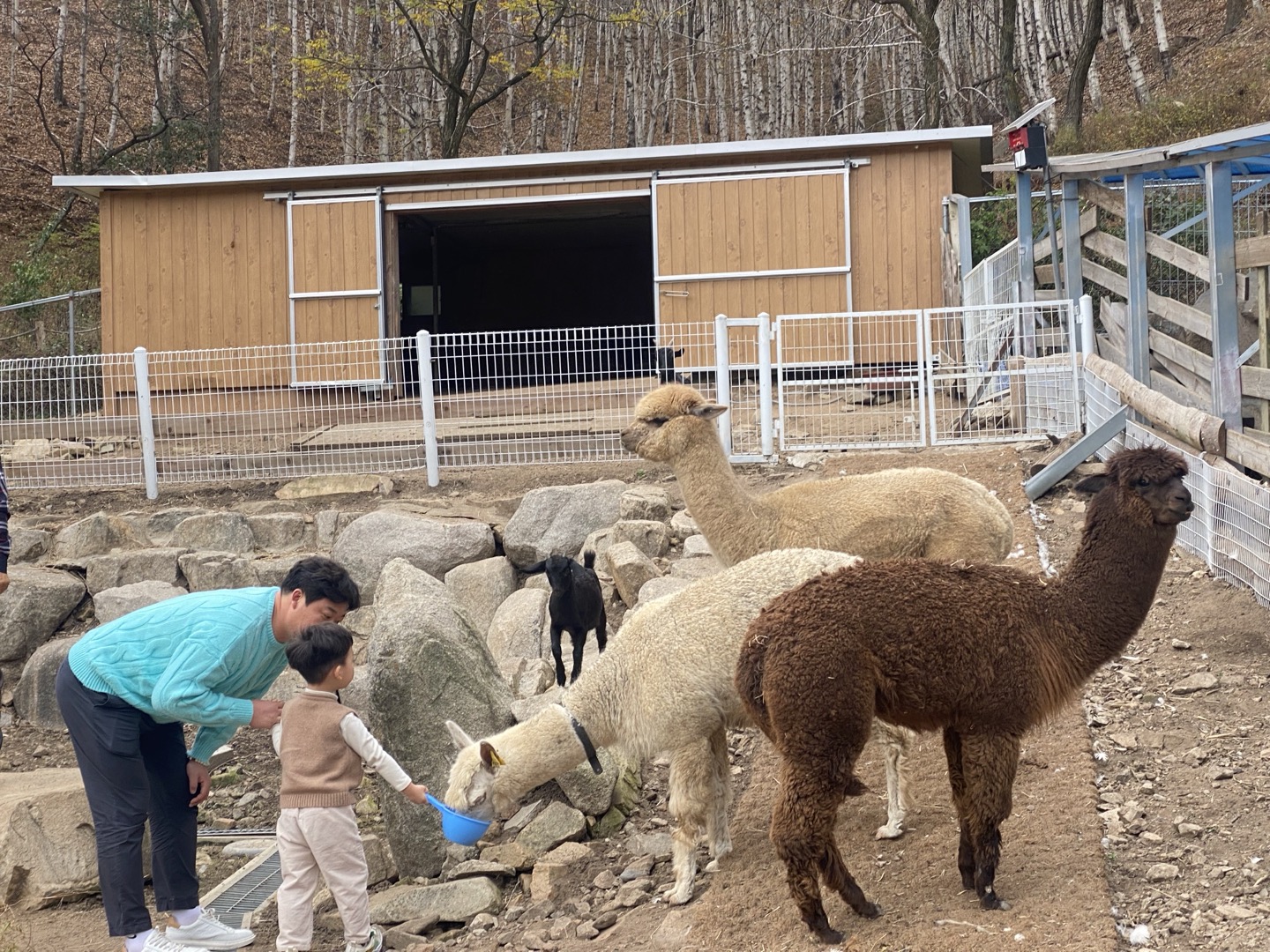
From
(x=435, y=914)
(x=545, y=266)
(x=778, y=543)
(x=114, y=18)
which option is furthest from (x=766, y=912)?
(x=114, y=18)

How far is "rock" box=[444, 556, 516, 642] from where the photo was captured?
9.34 m

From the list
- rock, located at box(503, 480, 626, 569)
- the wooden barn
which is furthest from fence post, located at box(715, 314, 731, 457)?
the wooden barn

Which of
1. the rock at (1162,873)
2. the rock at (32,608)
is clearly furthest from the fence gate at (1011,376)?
the rock at (32,608)

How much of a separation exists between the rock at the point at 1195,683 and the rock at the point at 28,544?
30.4 feet

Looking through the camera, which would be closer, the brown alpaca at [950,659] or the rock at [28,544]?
the brown alpaca at [950,659]

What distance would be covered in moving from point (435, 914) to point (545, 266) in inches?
772

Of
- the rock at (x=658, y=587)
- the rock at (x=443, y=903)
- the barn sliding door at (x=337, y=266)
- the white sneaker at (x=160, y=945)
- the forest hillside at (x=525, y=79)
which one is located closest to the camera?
the white sneaker at (x=160, y=945)

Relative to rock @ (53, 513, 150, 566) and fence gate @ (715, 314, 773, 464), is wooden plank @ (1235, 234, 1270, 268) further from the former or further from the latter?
rock @ (53, 513, 150, 566)

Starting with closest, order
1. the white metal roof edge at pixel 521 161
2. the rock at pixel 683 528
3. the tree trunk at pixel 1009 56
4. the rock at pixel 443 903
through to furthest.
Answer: the rock at pixel 443 903 < the rock at pixel 683 528 < the white metal roof edge at pixel 521 161 < the tree trunk at pixel 1009 56

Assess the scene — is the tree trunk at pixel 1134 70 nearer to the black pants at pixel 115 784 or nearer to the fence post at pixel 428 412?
the fence post at pixel 428 412

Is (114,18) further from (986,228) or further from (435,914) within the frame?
(435,914)

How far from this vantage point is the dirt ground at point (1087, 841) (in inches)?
142

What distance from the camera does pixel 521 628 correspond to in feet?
26.8

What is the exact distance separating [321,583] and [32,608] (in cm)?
693
